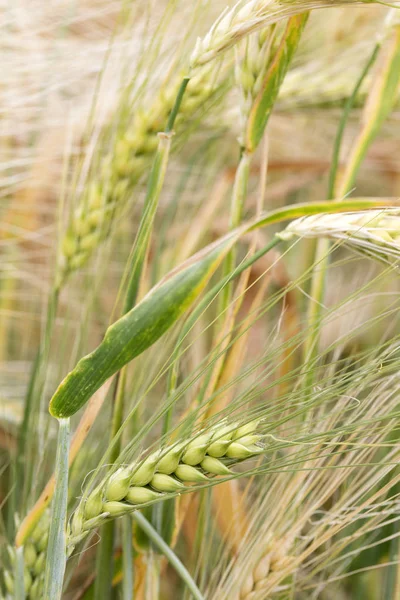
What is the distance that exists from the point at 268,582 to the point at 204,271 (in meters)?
0.22

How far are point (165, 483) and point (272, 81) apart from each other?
0.92 ft

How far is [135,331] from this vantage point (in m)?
0.37

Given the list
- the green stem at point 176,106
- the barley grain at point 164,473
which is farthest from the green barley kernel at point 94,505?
the green stem at point 176,106

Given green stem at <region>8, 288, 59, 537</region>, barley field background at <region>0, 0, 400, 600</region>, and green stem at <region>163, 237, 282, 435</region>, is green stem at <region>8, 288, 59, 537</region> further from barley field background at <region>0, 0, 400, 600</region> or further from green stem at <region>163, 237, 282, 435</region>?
green stem at <region>163, 237, 282, 435</region>

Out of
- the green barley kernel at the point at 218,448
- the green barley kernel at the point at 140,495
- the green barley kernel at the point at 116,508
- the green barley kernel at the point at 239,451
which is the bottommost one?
the green barley kernel at the point at 116,508

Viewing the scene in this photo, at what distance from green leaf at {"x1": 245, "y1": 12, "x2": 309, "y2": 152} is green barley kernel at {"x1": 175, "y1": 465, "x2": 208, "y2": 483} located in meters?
0.23

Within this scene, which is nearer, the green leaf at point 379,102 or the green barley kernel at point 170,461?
the green barley kernel at point 170,461

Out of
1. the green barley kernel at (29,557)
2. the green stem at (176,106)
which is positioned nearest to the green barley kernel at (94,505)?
the green barley kernel at (29,557)

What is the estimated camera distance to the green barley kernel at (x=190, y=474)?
36 cm

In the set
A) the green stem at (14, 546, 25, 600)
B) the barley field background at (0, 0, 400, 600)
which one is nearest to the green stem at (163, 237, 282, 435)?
the barley field background at (0, 0, 400, 600)

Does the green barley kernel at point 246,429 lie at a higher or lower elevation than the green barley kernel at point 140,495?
higher

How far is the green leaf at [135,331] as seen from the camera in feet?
1.19

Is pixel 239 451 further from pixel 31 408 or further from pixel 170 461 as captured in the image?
pixel 31 408

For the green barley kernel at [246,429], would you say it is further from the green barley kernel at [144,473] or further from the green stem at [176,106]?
the green stem at [176,106]
